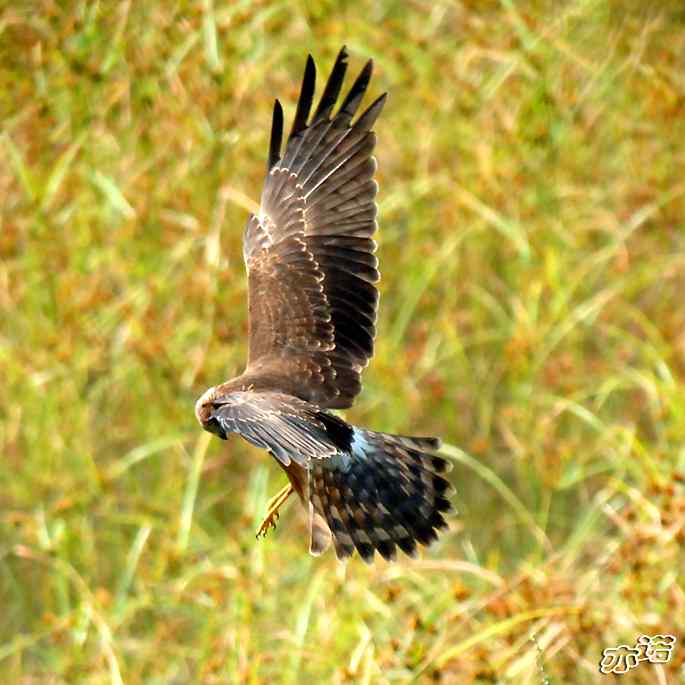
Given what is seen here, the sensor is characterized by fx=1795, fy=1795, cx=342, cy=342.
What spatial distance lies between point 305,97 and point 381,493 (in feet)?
3.62

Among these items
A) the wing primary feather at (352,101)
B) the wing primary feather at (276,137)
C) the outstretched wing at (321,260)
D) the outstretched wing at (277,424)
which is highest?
the wing primary feather at (352,101)

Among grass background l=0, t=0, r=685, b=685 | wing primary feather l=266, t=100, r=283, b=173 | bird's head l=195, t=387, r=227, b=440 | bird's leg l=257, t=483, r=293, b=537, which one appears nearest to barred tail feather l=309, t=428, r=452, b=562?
bird's leg l=257, t=483, r=293, b=537

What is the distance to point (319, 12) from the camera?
6.70 metres

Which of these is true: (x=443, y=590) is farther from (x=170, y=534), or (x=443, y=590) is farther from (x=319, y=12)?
(x=319, y=12)

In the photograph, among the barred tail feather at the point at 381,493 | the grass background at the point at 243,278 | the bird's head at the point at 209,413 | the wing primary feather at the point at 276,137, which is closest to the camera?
the bird's head at the point at 209,413

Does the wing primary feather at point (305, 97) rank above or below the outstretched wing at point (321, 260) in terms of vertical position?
above

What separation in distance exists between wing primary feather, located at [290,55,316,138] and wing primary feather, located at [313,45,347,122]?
0.13 feet

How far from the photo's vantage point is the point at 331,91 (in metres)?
4.96

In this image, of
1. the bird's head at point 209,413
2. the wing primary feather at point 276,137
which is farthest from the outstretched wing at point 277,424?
the wing primary feather at point 276,137

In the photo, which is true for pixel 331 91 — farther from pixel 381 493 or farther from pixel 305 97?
pixel 381 493

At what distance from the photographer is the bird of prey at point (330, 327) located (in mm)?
4711

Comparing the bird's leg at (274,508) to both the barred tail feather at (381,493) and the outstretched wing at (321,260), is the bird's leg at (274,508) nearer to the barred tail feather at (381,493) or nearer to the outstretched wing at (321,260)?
the barred tail feather at (381,493)

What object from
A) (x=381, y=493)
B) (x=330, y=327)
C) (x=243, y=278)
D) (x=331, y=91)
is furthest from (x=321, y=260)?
(x=243, y=278)

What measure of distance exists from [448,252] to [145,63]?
50.8 inches
